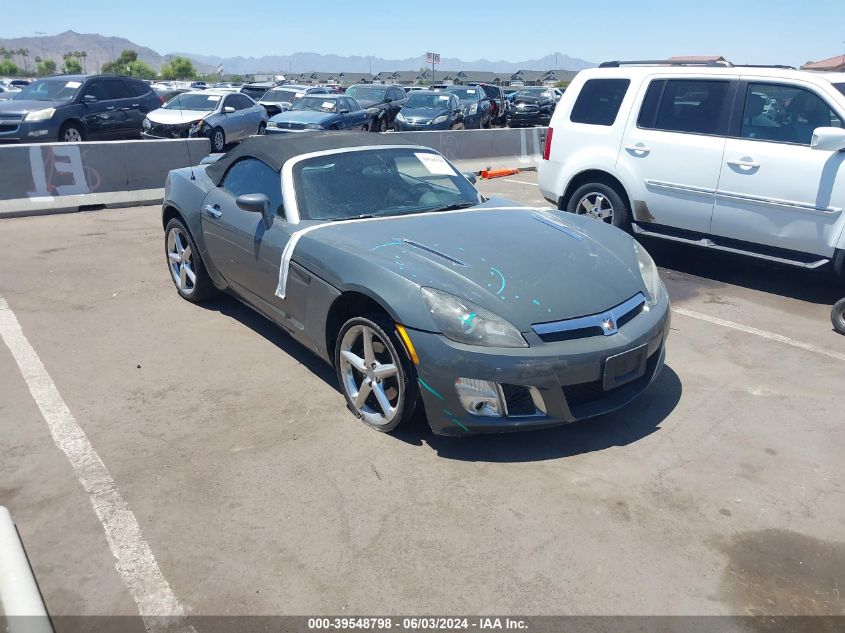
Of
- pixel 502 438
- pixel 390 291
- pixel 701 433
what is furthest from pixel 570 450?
pixel 390 291

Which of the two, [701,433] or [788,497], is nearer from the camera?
[788,497]

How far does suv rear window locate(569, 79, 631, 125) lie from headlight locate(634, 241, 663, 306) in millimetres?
3438

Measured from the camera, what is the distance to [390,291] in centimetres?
376

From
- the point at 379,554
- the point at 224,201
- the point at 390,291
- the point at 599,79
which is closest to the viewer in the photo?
the point at 379,554

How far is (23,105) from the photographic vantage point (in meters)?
14.2

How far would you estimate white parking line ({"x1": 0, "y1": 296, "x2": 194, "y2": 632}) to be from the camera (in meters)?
2.76

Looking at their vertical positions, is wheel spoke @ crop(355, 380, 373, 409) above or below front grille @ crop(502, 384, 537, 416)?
below

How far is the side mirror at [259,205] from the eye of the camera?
462 centimetres

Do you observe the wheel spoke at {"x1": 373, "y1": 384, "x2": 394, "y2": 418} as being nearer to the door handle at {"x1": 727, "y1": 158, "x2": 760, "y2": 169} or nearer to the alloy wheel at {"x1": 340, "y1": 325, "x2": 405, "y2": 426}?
the alloy wheel at {"x1": 340, "y1": 325, "x2": 405, "y2": 426}

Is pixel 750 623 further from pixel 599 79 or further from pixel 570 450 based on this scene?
pixel 599 79

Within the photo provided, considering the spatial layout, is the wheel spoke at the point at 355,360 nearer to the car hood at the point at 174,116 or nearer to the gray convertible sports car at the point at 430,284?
the gray convertible sports car at the point at 430,284

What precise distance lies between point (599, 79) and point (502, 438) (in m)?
5.23

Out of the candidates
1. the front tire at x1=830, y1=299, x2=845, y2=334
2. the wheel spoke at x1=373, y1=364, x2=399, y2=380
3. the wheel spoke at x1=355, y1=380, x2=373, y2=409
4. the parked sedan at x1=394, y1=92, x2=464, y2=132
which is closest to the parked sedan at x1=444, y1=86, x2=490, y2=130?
the parked sedan at x1=394, y1=92, x2=464, y2=132

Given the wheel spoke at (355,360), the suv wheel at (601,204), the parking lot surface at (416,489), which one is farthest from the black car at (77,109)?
the wheel spoke at (355,360)
